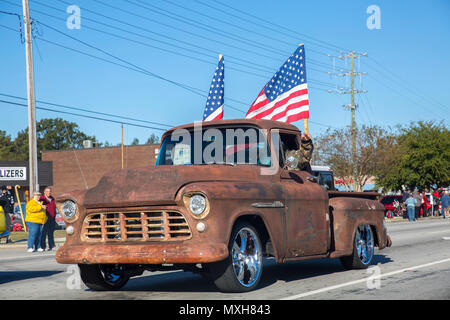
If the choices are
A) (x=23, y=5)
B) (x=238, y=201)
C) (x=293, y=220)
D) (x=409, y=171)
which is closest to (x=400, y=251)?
(x=293, y=220)

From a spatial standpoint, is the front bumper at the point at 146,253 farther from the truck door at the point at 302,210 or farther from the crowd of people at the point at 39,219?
the crowd of people at the point at 39,219

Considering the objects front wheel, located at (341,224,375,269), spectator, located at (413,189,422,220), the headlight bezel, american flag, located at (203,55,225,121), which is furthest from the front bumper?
spectator, located at (413,189,422,220)

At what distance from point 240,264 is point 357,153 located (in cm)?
4669

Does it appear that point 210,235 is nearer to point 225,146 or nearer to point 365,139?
point 225,146

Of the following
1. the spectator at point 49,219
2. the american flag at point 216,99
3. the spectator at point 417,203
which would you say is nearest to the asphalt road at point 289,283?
the american flag at point 216,99

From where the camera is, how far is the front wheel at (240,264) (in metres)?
7.20

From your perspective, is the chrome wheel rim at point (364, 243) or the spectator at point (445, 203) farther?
the spectator at point (445, 203)

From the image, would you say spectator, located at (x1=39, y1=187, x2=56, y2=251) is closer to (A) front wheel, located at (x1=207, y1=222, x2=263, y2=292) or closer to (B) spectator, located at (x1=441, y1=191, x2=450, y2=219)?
(A) front wheel, located at (x1=207, y1=222, x2=263, y2=292)

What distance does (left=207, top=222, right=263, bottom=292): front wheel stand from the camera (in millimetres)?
7195

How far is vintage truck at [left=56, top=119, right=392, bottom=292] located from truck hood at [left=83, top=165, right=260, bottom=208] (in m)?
0.01

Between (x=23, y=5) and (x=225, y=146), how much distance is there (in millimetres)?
20234

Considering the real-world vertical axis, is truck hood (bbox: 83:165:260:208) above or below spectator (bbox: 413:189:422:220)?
above

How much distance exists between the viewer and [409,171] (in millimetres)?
49750

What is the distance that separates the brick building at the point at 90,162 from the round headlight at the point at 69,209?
178 ft
